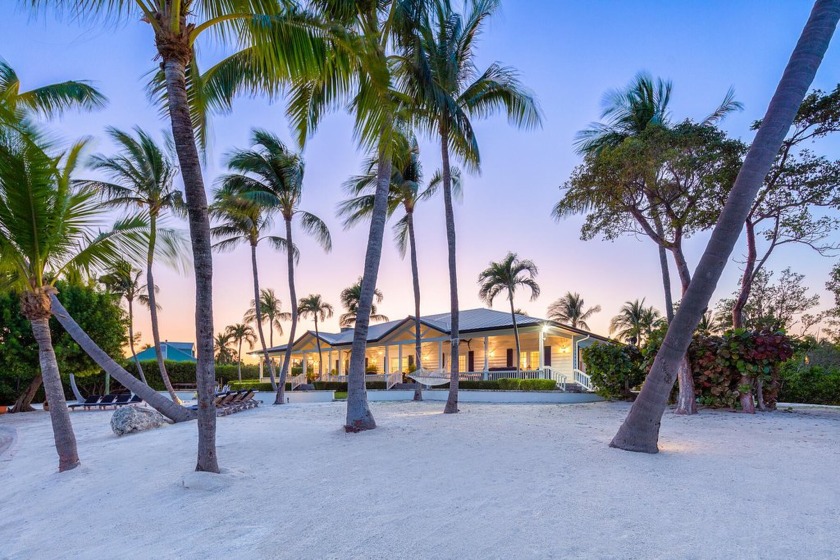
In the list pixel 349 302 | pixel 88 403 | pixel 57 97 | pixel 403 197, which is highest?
pixel 403 197

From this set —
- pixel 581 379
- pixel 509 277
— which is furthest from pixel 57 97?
pixel 509 277

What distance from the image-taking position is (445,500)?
4.48 m

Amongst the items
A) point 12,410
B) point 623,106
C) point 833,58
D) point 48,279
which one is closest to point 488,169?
point 623,106

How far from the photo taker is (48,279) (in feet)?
27.3

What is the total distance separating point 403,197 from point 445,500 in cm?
1492

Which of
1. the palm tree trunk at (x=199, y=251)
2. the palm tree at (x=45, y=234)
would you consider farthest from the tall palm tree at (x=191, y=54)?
the palm tree at (x=45, y=234)

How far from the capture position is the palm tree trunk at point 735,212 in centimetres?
584

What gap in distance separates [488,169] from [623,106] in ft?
15.5

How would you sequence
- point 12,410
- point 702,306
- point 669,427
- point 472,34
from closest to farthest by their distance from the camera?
point 702,306
point 669,427
point 472,34
point 12,410

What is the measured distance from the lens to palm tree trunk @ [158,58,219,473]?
227 inches

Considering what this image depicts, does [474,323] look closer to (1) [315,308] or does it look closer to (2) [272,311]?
(1) [315,308]

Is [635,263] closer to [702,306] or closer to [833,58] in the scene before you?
[833,58]

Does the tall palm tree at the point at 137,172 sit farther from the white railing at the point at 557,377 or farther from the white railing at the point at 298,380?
the white railing at the point at 557,377

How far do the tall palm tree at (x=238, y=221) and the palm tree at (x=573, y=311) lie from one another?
108ft
